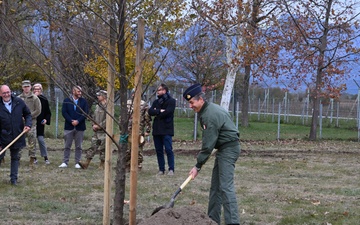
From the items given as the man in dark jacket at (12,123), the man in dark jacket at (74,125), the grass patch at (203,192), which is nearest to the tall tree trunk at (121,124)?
the grass patch at (203,192)

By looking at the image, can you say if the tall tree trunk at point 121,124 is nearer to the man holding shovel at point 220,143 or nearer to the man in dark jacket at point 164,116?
the man holding shovel at point 220,143

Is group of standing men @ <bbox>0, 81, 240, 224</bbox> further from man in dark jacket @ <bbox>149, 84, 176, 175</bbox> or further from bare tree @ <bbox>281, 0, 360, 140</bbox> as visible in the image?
bare tree @ <bbox>281, 0, 360, 140</bbox>

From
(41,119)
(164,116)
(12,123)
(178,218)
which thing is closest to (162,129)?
(164,116)

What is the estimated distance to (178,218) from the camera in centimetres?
678

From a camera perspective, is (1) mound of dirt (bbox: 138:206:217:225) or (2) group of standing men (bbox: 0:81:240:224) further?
(2) group of standing men (bbox: 0:81:240:224)

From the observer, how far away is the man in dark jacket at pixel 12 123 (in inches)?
428

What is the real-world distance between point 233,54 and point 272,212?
1460 cm

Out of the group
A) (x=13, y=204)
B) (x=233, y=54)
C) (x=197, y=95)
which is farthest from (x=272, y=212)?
(x=233, y=54)

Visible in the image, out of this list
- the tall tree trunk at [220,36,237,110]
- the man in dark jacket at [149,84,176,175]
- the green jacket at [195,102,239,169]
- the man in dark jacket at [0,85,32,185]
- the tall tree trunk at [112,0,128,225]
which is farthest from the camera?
the tall tree trunk at [220,36,237,110]

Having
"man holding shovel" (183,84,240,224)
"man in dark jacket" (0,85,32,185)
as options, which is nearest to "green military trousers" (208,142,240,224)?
"man holding shovel" (183,84,240,224)

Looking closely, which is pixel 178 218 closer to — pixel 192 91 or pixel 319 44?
pixel 192 91

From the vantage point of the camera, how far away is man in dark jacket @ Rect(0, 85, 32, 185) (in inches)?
428

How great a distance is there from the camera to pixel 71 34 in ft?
21.9

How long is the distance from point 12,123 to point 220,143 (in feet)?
15.4
